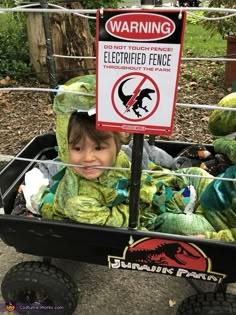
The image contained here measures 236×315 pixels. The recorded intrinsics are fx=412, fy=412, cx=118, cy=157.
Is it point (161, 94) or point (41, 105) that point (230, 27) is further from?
point (161, 94)

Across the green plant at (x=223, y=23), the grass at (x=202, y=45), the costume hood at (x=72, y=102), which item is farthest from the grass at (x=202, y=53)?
the costume hood at (x=72, y=102)

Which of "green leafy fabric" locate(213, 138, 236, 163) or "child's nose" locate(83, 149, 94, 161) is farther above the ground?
"child's nose" locate(83, 149, 94, 161)

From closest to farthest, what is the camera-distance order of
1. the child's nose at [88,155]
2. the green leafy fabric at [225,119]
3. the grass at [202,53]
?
the child's nose at [88,155]
the green leafy fabric at [225,119]
the grass at [202,53]

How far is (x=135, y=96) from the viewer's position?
1131 mm

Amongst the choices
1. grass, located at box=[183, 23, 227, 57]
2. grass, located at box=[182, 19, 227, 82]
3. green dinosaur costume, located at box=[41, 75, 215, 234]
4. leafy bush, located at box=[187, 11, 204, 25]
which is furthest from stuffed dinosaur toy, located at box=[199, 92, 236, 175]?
grass, located at box=[183, 23, 227, 57]

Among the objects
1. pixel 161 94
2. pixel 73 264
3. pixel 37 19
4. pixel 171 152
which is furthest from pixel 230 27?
pixel 161 94

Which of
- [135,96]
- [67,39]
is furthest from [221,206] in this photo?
[67,39]

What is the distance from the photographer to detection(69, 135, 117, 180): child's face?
158cm

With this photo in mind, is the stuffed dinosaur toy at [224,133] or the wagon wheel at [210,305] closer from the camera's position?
the wagon wheel at [210,305]

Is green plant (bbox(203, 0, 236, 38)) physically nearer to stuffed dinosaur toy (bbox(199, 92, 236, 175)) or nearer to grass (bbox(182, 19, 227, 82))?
grass (bbox(182, 19, 227, 82))

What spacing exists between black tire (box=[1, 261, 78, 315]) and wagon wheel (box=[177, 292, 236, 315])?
442mm

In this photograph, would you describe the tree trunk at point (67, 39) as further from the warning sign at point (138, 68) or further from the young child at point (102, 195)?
the warning sign at point (138, 68)

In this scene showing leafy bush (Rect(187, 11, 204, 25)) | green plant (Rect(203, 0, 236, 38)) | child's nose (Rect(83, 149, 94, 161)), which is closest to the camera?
leafy bush (Rect(187, 11, 204, 25))

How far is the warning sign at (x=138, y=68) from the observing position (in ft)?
3.37
